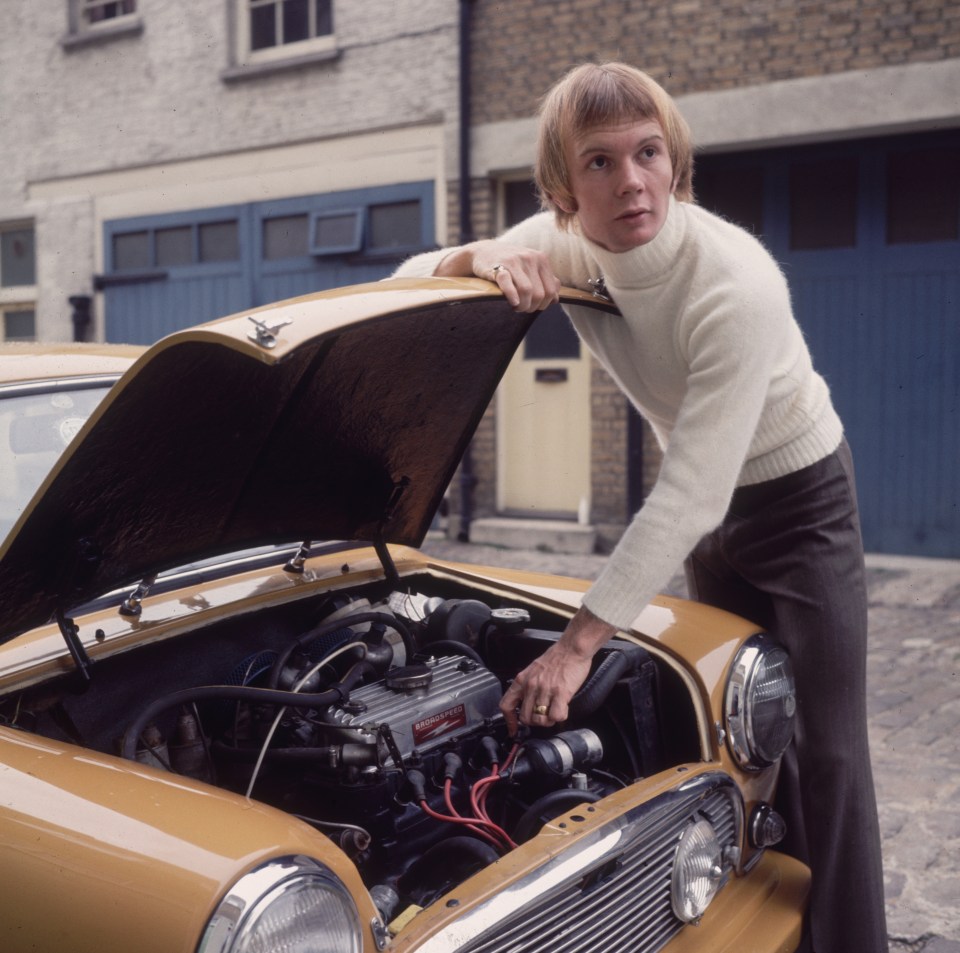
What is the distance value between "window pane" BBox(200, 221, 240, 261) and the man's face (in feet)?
28.3

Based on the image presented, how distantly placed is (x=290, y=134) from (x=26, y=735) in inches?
342

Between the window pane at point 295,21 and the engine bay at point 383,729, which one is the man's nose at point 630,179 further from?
the window pane at point 295,21

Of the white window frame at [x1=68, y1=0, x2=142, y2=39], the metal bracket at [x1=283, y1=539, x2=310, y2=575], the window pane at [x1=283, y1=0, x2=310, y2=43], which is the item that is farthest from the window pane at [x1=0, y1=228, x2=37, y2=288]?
the metal bracket at [x1=283, y1=539, x2=310, y2=575]

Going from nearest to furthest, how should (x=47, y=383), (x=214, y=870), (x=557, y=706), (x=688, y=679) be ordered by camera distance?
(x=214, y=870), (x=557, y=706), (x=688, y=679), (x=47, y=383)

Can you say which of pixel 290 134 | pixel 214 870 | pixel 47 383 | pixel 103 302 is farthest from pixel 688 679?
pixel 103 302

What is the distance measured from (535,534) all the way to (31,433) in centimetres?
632

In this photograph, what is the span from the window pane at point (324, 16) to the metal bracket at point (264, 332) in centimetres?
880

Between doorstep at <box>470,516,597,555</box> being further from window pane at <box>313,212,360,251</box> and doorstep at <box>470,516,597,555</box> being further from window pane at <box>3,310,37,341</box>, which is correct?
window pane at <box>3,310,37,341</box>

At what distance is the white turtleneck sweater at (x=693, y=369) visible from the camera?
200cm

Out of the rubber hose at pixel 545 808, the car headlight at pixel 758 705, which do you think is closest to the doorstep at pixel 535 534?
the car headlight at pixel 758 705

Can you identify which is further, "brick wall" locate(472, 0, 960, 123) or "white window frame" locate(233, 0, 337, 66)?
"white window frame" locate(233, 0, 337, 66)

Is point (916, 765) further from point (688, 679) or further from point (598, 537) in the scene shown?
point (598, 537)

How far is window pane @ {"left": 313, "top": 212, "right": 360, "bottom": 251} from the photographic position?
934 cm

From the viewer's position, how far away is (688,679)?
2.18 metres
